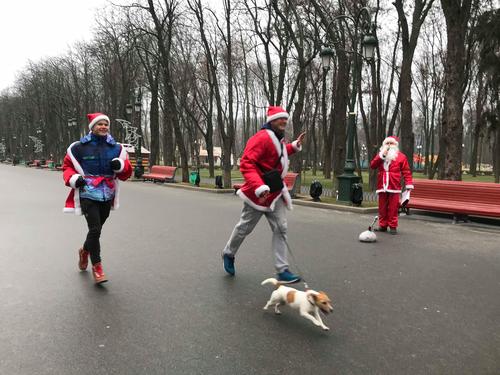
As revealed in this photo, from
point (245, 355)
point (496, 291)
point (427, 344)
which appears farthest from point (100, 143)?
point (496, 291)

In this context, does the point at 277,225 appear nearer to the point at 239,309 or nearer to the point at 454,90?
the point at 239,309

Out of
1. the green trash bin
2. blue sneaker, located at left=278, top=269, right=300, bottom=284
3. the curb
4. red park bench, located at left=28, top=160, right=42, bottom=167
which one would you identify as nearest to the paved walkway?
blue sneaker, located at left=278, top=269, right=300, bottom=284

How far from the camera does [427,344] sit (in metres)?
3.35

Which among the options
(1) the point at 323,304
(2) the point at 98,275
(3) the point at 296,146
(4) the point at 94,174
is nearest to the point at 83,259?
(2) the point at 98,275

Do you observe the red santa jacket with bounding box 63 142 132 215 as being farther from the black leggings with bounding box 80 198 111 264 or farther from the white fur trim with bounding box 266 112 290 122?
the white fur trim with bounding box 266 112 290 122

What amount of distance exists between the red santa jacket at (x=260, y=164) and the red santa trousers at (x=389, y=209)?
4.30m

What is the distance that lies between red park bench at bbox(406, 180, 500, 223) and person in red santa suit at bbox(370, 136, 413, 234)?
81.6 inches

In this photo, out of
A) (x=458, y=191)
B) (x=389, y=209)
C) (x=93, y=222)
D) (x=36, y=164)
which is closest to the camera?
(x=93, y=222)

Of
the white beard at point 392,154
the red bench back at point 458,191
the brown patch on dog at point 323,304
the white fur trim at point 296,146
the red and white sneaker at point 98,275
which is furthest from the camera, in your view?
the red bench back at point 458,191

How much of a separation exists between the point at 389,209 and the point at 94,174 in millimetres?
5778

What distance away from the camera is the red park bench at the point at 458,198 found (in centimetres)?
943

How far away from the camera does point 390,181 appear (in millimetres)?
8328

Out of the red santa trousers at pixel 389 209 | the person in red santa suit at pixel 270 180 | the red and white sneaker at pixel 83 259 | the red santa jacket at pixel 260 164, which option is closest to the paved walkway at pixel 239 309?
the red and white sneaker at pixel 83 259

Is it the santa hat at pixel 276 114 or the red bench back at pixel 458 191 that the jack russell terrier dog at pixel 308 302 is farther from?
the red bench back at pixel 458 191
